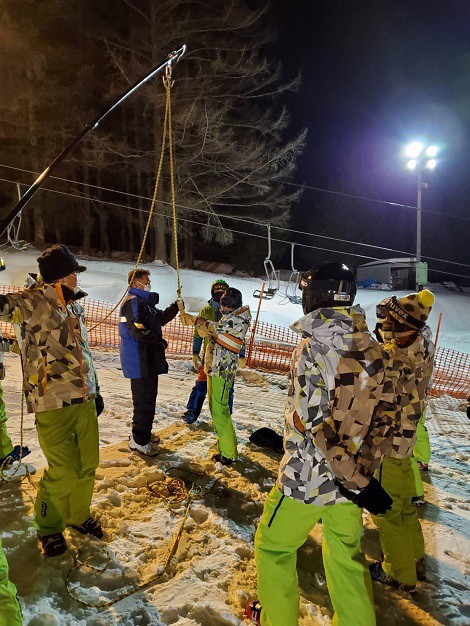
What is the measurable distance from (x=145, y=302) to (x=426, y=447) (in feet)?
11.4

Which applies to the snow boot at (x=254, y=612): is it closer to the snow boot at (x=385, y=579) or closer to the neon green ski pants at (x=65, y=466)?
the snow boot at (x=385, y=579)

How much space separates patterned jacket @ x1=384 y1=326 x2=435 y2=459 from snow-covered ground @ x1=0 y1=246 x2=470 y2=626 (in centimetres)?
98

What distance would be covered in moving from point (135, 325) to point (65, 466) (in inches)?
63.6

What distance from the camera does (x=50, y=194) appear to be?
24578 millimetres

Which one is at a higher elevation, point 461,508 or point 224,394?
point 224,394

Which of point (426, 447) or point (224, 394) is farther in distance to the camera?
point (426, 447)

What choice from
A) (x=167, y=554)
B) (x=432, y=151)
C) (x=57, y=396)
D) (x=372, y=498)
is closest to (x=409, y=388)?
(x=372, y=498)

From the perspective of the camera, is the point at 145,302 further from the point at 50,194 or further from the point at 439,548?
the point at 50,194

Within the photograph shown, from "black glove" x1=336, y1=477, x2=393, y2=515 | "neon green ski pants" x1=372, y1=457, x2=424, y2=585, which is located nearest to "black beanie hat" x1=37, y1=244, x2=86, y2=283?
"black glove" x1=336, y1=477, x2=393, y2=515

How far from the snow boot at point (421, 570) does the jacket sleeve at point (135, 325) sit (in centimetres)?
296

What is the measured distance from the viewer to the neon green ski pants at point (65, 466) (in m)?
A: 2.84

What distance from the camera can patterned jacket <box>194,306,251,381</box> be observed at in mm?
4148

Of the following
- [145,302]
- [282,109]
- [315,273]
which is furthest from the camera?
[282,109]

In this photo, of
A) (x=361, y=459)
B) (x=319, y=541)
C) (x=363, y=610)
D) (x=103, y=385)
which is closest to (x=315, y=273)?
(x=361, y=459)
